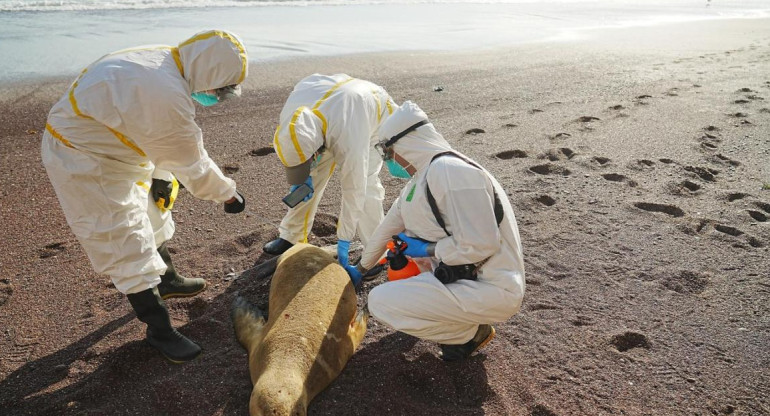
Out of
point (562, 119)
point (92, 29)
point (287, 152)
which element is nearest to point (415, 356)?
point (287, 152)

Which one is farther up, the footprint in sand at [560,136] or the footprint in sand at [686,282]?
the footprint in sand at [560,136]

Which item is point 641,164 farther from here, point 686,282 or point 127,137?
point 127,137

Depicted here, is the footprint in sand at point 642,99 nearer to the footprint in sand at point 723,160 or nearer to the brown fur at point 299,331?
the footprint in sand at point 723,160

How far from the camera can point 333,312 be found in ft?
13.7

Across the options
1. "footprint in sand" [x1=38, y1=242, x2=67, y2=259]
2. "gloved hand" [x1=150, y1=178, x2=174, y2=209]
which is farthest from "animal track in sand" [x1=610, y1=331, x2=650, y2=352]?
"footprint in sand" [x1=38, y1=242, x2=67, y2=259]

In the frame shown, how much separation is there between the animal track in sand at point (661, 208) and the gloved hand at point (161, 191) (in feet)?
15.5

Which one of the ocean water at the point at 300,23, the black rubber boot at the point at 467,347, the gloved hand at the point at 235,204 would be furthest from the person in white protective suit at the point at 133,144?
the ocean water at the point at 300,23

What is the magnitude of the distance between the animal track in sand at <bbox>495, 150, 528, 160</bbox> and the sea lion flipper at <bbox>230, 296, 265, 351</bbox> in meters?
4.36

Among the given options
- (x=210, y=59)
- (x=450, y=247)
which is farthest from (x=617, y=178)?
(x=210, y=59)

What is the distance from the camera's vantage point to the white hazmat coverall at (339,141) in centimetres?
468

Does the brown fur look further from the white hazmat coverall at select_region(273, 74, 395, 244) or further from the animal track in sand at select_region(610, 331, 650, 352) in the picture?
the animal track in sand at select_region(610, 331, 650, 352)

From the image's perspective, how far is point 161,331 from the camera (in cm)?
425

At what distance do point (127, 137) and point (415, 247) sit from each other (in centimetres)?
203

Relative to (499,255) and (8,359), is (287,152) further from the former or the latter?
(8,359)
